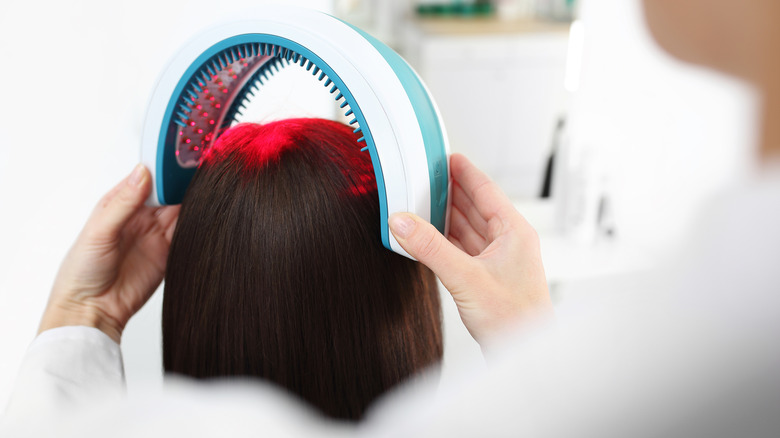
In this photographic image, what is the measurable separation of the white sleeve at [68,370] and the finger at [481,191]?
18.9 inches

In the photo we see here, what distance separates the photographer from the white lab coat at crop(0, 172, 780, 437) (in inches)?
7.0

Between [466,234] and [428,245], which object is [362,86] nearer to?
[428,245]

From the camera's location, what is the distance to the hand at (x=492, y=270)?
0.59 meters

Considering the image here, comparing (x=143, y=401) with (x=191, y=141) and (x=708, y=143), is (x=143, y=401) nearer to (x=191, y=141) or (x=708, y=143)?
(x=191, y=141)

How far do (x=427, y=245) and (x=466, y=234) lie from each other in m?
0.24

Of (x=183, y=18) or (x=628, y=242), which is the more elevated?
(x=183, y=18)

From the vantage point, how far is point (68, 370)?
2.33 ft

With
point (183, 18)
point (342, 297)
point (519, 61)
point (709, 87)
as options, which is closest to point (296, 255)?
point (342, 297)

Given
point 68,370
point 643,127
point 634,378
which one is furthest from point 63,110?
point 643,127

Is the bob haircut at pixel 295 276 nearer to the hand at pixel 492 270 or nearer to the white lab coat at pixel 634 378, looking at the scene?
the hand at pixel 492 270

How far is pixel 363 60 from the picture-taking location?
22.9 inches

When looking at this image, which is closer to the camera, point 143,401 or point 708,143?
point 143,401

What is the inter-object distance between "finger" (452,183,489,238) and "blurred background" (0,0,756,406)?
0.22 meters

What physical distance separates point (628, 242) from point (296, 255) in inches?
46.7
